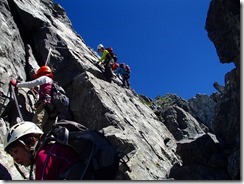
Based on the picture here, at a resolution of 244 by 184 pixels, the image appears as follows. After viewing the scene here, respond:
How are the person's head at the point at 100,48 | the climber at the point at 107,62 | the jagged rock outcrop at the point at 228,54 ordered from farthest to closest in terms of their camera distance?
the person's head at the point at 100,48
the climber at the point at 107,62
the jagged rock outcrop at the point at 228,54

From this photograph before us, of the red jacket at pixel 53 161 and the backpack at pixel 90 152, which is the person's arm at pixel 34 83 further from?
the red jacket at pixel 53 161

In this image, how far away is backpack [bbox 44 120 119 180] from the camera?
21.4ft

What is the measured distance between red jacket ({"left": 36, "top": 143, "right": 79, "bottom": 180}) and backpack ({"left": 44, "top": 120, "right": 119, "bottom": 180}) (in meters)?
0.13

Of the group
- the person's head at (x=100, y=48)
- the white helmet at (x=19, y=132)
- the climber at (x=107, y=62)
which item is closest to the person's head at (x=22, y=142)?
the white helmet at (x=19, y=132)

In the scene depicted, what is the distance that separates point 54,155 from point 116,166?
120 cm

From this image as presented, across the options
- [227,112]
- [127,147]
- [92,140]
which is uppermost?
[227,112]

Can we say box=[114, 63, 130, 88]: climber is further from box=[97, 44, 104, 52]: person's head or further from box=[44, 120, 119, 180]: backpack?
box=[44, 120, 119, 180]: backpack

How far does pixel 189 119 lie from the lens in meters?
36.3

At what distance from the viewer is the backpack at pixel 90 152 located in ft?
21.4

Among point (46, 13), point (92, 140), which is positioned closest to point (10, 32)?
point (46, 13)

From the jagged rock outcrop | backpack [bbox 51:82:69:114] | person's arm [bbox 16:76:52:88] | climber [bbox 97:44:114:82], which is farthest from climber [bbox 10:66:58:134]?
climber [bbox 97:44:114:82]

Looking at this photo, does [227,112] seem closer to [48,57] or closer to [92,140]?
[92,140]

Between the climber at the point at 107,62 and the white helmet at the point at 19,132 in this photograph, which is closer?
the white helmet at the point at 19,132

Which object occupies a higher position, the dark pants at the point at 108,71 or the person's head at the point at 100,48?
the person's head at the point at 100,48
